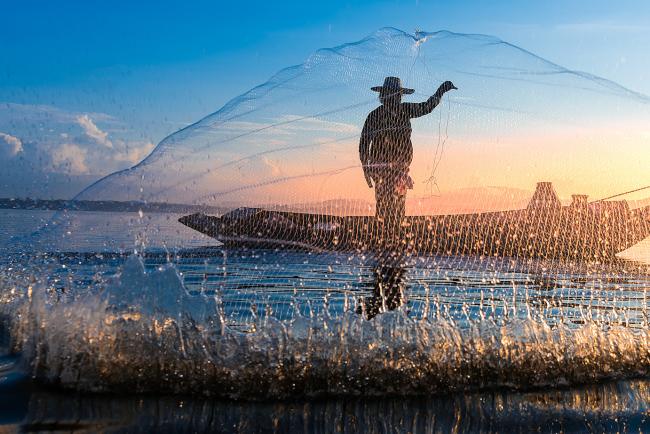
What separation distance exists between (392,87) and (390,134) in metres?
0.81

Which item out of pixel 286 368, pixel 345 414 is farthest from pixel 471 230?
pixel 345 414

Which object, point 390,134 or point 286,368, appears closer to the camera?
point 286,368

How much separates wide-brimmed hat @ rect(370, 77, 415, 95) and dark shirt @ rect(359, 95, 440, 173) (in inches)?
8.4

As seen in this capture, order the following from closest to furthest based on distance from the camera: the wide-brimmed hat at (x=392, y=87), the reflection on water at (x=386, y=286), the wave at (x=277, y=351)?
the wave at (x=277, y=351)
the wide-brimmed hat at (x=392, y=87)
the reflection on water at (x=386, y=286)

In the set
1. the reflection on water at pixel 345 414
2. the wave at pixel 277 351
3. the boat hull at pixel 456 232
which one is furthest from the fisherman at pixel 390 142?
the reflection on water at pixel 345 414

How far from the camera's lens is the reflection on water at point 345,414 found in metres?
5.05

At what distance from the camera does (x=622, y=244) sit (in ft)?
53.1

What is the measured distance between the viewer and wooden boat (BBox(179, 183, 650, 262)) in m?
11.5

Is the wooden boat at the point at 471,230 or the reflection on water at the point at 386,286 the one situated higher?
the wooden boat at the point at 471,230

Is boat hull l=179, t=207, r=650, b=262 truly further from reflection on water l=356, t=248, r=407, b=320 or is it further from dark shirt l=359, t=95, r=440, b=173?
dark shirt l=359, t=95, r=440, b=173

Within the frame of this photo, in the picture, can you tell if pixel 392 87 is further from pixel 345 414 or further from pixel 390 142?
pixel 345 414

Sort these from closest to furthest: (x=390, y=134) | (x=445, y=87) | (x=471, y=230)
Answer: (x=445, y=87)
(x=390, y=134)
(x=471, y=230)

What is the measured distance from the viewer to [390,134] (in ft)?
31.9

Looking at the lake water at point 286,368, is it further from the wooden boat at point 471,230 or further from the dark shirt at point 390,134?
the wooden boat at point 471,230
